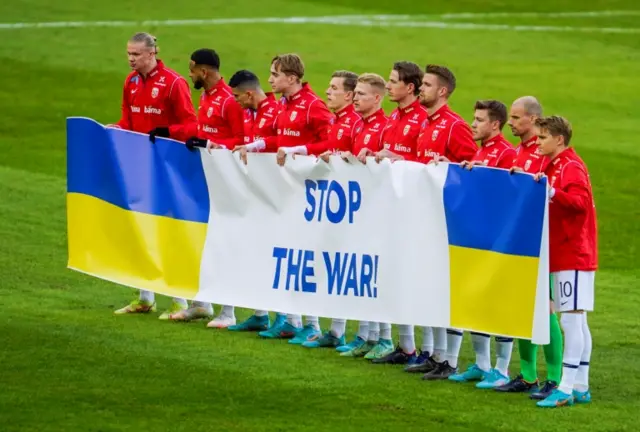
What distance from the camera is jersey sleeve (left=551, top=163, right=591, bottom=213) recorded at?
11242 millimetres

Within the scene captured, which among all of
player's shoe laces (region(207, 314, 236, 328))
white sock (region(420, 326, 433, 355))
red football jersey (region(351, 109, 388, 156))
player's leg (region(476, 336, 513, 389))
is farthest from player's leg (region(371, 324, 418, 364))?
player's shoe laces (region(207, 314, 236, 328))

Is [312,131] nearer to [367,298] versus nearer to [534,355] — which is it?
[367,298]

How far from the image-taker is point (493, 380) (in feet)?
39.3

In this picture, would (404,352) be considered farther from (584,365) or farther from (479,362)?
(584,365)

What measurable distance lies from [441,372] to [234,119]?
343cm

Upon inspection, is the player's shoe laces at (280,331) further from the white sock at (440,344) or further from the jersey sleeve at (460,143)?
the jersey sleeve at (460,143)

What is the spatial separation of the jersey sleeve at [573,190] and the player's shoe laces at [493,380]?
1.47 m

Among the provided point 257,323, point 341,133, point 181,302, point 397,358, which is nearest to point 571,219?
point 397,358

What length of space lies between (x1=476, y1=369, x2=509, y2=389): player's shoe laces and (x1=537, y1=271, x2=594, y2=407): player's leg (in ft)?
1.95

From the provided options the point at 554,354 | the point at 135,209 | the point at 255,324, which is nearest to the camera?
the point at 554,354

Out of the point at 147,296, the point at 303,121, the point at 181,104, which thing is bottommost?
the point at 147,296

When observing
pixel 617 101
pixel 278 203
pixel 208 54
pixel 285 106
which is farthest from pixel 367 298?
pixel 617 101

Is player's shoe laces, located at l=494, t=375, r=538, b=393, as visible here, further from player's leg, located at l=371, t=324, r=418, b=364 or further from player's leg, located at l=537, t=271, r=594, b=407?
player's leg, located at l=371, t=324, r=418, b=364

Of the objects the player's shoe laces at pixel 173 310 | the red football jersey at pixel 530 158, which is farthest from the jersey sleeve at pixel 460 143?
the player's shoe laces at pixel 173 310
